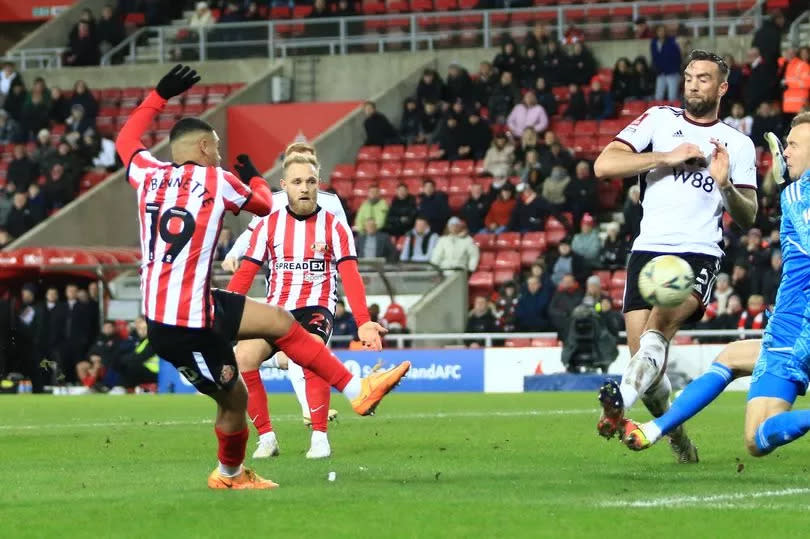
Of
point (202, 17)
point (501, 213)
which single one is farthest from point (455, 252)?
point (202, 17)

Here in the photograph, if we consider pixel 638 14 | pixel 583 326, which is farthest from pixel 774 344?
pixel 638 14

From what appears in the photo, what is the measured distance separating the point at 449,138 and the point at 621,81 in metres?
3.28

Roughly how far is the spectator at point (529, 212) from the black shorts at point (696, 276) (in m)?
16.8

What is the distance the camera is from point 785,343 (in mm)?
8250

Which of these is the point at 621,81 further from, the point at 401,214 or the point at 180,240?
the point at 180,240

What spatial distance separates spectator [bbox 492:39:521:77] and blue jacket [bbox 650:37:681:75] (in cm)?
284

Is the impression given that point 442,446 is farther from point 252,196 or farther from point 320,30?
point 320,30

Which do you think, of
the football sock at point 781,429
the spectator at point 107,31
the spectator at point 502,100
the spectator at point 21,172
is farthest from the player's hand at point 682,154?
the spectator at point 107,31

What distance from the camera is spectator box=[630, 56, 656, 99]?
91.4ft

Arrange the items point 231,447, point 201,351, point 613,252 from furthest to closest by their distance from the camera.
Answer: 1. point 613,252
2. point 231,447
3. point 201,351

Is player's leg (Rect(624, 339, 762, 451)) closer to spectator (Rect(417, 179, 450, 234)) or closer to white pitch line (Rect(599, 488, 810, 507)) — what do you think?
white pitch line (Rect(599, 488, 810, 507))

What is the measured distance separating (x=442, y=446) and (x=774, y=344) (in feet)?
11.7

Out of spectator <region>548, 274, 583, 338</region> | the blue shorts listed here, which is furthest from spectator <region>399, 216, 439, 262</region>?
the blue shorts

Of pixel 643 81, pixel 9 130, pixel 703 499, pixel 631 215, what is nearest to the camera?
pixel 703 499
